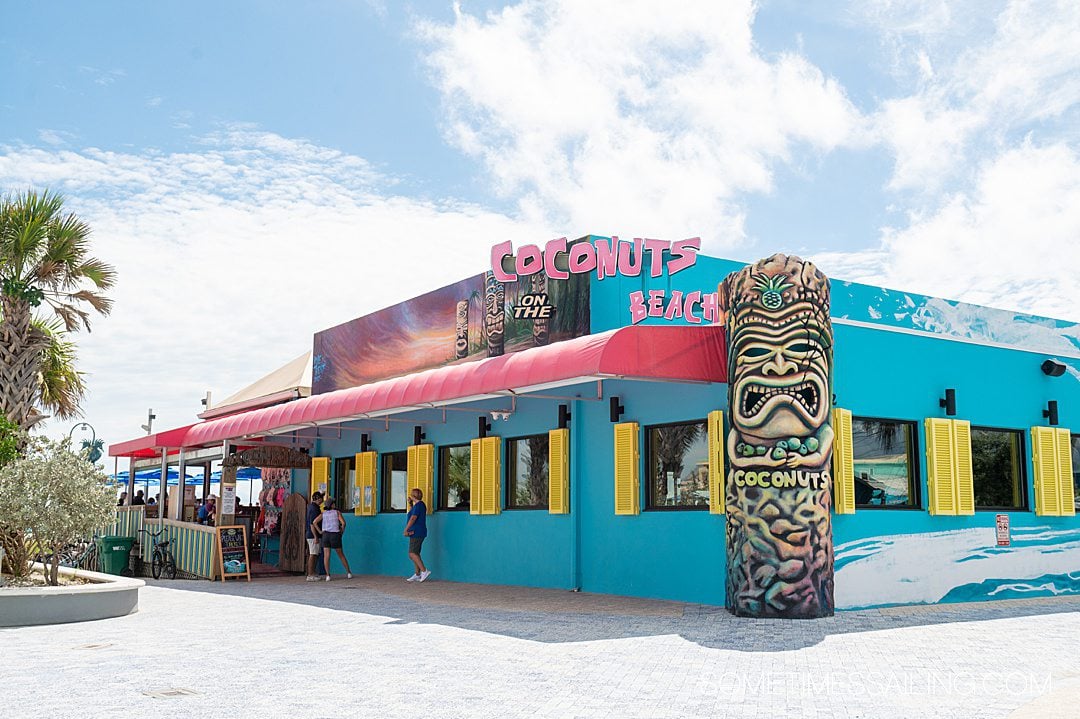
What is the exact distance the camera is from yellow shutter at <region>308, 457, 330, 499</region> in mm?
21000

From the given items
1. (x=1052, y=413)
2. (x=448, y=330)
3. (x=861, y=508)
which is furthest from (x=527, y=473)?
(x=1052, y=413)

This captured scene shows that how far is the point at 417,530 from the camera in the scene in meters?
16.6

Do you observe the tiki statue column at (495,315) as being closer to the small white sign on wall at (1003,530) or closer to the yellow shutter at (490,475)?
the yellow shutter at (490,475)

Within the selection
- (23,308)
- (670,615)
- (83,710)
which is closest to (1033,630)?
(670,615)

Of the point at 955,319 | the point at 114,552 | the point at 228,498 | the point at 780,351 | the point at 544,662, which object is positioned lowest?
the point at 544,662

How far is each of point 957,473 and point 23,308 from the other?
48.6 ft

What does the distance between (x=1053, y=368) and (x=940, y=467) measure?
3306 millimetres

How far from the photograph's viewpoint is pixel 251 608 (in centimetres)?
1309

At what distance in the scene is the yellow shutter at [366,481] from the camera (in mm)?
19547

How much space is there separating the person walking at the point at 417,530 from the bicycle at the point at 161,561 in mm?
5046

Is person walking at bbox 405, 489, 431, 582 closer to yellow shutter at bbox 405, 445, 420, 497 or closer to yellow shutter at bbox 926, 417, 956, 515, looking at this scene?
yellow shutter at bbox 405, 445, 420, 497

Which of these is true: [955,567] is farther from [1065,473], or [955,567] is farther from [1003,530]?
[1065,473]

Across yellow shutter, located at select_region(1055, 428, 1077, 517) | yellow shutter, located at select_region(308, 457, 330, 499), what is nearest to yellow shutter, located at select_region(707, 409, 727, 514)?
yellow shutter, located at select_region(1055, 428, 1077, 517)

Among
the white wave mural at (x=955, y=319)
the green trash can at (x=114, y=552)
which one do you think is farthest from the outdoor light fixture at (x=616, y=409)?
the green trash can at (x=114, y=552)
